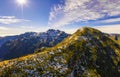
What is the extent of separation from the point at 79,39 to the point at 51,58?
1344 inches

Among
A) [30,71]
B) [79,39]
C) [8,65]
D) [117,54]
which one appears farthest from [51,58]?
[117,54]

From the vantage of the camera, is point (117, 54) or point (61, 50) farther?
point (117, 54)

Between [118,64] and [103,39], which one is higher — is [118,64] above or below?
below

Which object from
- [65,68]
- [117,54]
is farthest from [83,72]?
[117,54]

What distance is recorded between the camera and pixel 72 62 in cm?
9131

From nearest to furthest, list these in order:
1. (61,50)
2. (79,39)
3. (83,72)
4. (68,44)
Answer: (83,72) → (61,50) → (68,44) → (79,39)

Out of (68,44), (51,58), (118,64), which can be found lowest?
(118,64)

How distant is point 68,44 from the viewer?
11019 centimetres

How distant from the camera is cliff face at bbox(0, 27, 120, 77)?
79.3 m

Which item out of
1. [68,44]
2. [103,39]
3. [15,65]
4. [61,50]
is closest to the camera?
[15,65]

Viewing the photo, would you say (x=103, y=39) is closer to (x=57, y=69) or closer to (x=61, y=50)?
(x=61, y=50)

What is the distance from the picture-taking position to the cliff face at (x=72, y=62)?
79.3 metres

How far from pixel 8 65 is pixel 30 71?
12125mm

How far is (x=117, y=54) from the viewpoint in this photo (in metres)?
124
